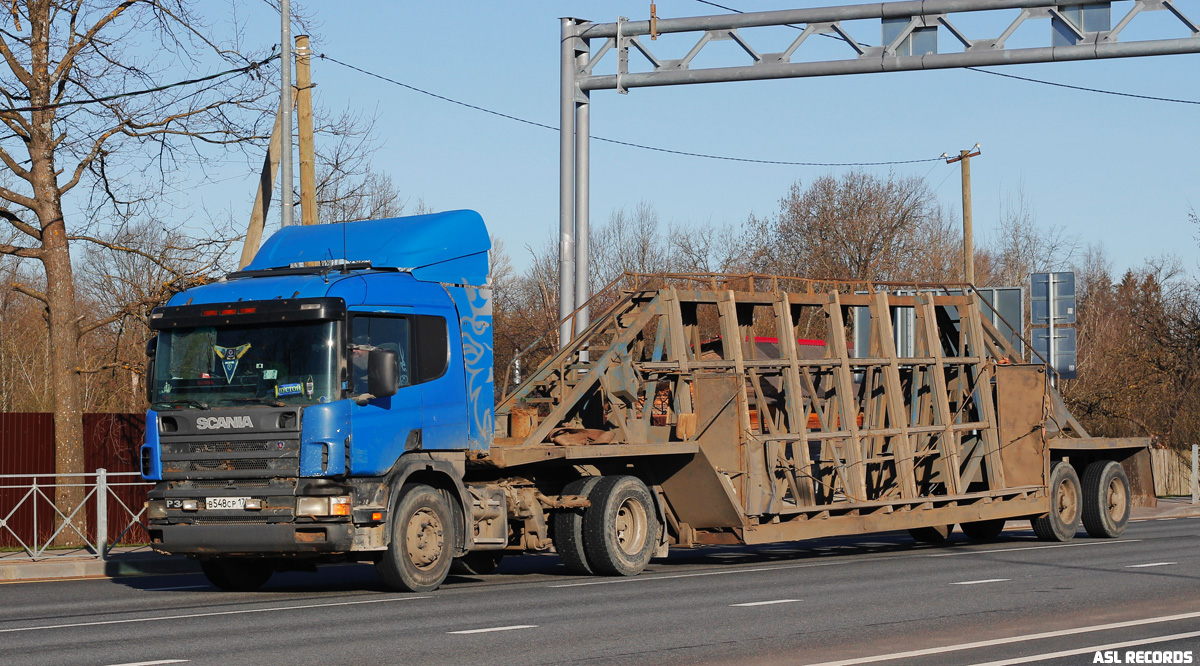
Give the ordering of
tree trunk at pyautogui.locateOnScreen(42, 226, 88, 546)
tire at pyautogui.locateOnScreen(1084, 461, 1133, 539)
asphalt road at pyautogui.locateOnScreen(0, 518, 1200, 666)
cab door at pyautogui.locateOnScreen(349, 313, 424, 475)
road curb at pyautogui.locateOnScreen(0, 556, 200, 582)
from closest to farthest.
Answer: asphalt road at pyautogui.locateOnScreen(0, 518, 1200, 666)
cab door at pyautogui.locateOnScreen(349, 313, 424, 475)
road curb at pyautogui.locateOnScreen(0, 556, 200, 582)
tree trunk at pyautogui.locateOnScreen(42, 226, 88, 546)
tire at pyautogui.locateOnScreen(1084, 461, 1133, 539)

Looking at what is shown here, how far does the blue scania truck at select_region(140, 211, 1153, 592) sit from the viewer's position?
12.7 m

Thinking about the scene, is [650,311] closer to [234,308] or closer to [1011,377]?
[234,308]

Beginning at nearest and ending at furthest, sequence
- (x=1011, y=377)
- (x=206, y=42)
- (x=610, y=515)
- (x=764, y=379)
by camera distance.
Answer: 1. (x=610, y=515)
2. (x=764, y=379)
3. (x=1011, y=377)
4. (x=206, y=42)

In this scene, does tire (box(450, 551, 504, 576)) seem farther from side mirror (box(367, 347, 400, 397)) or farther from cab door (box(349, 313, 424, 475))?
side mirror (box(367, 347, 400, 397))

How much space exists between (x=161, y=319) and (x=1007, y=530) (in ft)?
56.5

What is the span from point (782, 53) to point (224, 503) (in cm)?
1060

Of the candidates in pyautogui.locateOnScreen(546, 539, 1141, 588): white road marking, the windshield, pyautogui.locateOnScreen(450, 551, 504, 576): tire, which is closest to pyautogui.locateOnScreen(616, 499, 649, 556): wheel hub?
pyautogui.locateOnScreen(546, 539, 1141, 588): white road marking

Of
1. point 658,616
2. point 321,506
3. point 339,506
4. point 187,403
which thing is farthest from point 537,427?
point 658,616

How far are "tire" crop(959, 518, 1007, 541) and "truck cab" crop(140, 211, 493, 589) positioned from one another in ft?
34.8

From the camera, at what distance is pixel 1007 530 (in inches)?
993

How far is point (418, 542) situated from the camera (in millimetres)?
13461

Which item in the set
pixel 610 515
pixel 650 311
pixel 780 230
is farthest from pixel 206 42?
pixel 780 230

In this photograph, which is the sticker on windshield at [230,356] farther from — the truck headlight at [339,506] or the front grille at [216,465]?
the truck headlight at [339,506]

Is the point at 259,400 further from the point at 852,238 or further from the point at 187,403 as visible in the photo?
the point at 852,238
